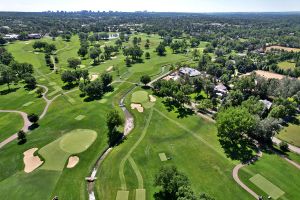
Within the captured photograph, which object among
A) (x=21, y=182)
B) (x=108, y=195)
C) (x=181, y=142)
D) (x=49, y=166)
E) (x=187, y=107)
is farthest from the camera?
(x=187, y=107)

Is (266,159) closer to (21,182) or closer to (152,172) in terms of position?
(152,172)

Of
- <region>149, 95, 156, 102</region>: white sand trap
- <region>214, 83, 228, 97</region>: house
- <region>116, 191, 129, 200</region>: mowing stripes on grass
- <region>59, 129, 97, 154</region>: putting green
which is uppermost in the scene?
<region>214, 83, 228, 97</region>: house

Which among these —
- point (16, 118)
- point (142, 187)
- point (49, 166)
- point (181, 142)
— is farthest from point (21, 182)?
point (181, 142)

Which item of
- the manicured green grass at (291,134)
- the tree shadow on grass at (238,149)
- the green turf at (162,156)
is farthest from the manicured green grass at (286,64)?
the green turf at (162,156)

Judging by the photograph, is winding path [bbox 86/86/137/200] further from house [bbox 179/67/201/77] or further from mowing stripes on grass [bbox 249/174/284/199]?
house [bbox 179/67/201/77]

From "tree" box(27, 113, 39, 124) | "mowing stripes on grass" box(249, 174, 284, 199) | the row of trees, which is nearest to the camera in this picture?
"mowing stripes on grass" box(249, 174, 284, 199)

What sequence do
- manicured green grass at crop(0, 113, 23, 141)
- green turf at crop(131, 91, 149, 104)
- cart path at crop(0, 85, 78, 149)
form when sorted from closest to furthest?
1. cart path at crop(0, 85, 78, 149)
2. manicured green grass at crop(0, 113, 23, 141)
3. green turf at crop(131, 91, 149, 104)

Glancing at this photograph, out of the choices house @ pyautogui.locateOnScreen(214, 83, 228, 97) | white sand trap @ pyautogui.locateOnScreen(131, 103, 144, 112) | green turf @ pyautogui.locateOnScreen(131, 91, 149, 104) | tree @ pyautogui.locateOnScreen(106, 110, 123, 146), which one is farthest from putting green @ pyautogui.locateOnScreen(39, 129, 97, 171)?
house @ pyautogui.locateOnScreen(214, 83, 228, 97)
